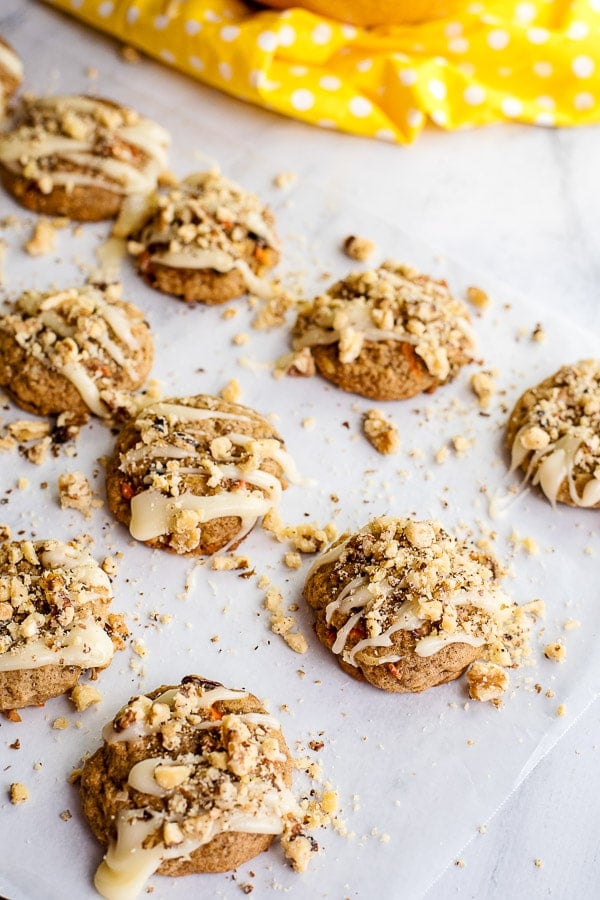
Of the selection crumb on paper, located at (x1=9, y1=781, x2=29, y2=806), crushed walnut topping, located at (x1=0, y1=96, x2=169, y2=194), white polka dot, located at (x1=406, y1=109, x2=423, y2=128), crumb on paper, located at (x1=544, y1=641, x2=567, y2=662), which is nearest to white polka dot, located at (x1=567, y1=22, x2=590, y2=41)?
white polka dot, located at (x1=406, y1=109, x2=423, y2=128)

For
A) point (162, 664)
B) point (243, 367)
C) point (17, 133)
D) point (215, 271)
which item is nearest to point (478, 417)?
point (243, 367)

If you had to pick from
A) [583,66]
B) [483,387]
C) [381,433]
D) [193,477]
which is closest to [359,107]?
[583,66]

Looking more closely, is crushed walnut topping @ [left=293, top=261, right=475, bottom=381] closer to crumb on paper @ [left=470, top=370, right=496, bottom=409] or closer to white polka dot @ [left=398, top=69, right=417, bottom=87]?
crumb on paper @ [left=470, top=370, right=496, bottom=409]

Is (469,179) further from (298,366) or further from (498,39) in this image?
(298,366)

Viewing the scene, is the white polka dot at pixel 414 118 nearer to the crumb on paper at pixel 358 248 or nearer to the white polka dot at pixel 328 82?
the white polka dot at pixel 328 82

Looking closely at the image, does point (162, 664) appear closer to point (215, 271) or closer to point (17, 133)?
point (215, 271)

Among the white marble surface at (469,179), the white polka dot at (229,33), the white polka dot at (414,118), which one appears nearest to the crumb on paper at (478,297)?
the white marble surface at (469,179)
